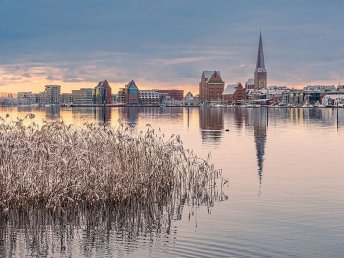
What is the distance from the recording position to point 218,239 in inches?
827

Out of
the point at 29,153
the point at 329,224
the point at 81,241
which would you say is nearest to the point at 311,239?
the point at 329,224

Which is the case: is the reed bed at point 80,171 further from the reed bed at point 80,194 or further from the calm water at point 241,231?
the calm water at point 241,231

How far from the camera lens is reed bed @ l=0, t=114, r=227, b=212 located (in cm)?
2325

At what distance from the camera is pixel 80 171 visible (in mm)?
24141

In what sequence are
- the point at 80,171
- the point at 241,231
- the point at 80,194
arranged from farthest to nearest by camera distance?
1. the point at 80,194
2. the point at 80,171
3. the point at 241,231

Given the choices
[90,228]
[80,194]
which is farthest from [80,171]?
[90,228]

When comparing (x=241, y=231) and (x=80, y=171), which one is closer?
(x=241, y=231)

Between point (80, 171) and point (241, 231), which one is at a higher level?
point (80, 171)

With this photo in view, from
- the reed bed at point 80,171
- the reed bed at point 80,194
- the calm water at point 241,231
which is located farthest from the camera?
the reed bed at point 80,171

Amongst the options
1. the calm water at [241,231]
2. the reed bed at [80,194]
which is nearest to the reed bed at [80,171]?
the reed bed at [80,194]

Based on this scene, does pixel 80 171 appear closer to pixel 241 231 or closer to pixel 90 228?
pixel 90 228

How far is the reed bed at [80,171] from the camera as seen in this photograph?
2325cm

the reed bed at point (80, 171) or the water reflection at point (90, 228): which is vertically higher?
the reed bed at point (80, 171)

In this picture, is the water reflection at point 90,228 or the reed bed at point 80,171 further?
the reed bed at point 80,171
